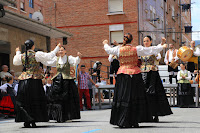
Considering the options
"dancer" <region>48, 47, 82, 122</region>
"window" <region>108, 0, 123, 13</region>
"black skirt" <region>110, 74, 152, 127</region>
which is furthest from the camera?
"window" <region>108, 0, 123, 13</region>

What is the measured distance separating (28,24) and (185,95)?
7.79 metres

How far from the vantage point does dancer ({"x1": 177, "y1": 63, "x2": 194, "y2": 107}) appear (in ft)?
51.3

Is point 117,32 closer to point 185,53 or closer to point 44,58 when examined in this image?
point 185,53

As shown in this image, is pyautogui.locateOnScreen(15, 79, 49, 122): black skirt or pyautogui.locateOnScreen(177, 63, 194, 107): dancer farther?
pyautogui.locateOnScreen(177, 63, 194, 107): dancer

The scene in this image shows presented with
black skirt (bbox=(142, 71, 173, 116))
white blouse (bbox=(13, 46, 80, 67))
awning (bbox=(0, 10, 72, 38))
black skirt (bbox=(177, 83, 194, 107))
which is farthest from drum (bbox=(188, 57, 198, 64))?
white blouse (bbox=(13, 46, 80, 67))

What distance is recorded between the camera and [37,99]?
9172 millimetres

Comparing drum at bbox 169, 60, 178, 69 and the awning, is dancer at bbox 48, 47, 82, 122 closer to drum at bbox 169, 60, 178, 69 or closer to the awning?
the awning

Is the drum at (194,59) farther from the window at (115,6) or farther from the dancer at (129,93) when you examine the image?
the window at (115,6)

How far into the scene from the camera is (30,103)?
907 cm

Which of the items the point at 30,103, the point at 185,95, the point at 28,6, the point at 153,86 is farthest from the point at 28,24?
the point at 28,6

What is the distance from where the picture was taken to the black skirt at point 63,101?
398 inches

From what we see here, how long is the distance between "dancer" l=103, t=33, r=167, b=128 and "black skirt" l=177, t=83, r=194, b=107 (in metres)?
7.72

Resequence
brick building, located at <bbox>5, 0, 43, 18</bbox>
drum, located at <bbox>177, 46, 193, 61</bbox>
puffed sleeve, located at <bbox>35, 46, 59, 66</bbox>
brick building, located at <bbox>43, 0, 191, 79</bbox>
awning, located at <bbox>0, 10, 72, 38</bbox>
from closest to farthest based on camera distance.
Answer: puffed sleeve, located at <bbox>35, 46, 59, 66</bbox>, drum, located at <bbox>177, 46, 193, 61</bbox>, awning, located at <bbox>0, 10, 72, 38</bbox>, brick building, located at <bbox>43, 0, 191, 79</bbox>, brick building, located at <bbox>5, 0, 43, 18</bbox>

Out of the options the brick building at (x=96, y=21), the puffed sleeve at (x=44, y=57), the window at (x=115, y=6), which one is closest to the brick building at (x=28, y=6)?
the brick building at (x=96, y=21)
